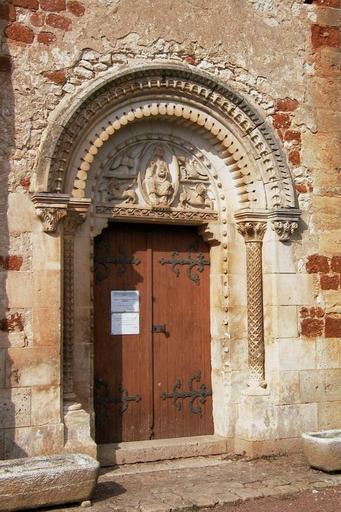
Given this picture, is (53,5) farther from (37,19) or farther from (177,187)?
(177,187)

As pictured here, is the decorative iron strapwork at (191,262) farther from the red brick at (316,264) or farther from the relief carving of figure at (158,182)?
the red brick at (316,264)

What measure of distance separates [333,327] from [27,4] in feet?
15.0

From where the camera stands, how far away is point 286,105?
7617 millimetres

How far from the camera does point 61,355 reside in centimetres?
642

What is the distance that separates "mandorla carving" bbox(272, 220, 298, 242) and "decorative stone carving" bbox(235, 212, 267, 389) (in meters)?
0.14

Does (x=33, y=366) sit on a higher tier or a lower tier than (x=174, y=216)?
lower

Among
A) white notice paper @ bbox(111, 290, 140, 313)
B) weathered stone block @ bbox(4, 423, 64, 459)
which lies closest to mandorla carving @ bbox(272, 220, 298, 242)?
white notice paper @ bbox(111, 290, 140, 313)

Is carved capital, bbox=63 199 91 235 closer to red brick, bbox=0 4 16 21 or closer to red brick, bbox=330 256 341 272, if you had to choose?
red brick, bbox=0 4 16 21

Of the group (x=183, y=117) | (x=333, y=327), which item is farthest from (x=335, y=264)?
(x=183, y=117)

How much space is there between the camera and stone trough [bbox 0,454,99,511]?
508cm

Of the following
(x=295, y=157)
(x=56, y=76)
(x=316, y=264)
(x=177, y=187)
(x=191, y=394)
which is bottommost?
(x=191, y=394)

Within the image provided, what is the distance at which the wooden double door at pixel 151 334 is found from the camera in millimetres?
7066

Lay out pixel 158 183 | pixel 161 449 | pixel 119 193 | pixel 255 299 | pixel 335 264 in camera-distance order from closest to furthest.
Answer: pixel 161 449 < pixel 119 193 < pixel 158 183 < pixel 255 299 < pixel 335 264

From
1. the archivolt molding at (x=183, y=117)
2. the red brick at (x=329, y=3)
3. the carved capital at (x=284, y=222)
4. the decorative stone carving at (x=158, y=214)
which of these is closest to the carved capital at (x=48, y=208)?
the archivolt molding at (x=183, y=117)
